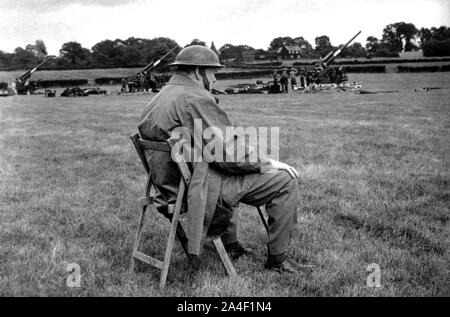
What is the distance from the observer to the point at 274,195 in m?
4.06

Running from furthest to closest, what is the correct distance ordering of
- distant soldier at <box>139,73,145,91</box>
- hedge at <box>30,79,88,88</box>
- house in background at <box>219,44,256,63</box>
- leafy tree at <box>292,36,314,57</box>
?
1. leafy tree at <box>292,36,314,57</box>
2. house in background at <box>219,44,256,63</box>
3. hedge at <box>30,79,88,88</box>
4. distant soldier at <box>139,73,145,91</box>

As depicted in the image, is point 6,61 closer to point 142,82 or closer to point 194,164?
point 142,82

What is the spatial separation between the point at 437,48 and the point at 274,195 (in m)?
60.0

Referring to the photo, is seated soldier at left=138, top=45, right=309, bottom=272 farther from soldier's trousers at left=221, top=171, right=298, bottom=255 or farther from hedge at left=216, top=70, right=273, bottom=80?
hedge at left=216, top=70, right=273, bottom=80

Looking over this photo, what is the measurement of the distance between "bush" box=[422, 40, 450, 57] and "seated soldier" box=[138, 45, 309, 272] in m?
55.7

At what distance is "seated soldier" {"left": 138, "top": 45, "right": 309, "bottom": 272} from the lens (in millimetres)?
3779

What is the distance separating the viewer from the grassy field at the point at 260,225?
3.94 metres

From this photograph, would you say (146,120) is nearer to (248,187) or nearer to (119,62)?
(248,187)

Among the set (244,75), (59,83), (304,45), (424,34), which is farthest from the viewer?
(304,45)

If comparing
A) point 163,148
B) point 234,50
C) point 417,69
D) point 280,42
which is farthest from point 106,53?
point 163,148

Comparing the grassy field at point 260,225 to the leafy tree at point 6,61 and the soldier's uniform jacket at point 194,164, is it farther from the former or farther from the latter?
the leafy tree at point 6,61

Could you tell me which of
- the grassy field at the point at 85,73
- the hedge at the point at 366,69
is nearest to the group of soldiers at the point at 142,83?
the grassy field at the point at 85,73

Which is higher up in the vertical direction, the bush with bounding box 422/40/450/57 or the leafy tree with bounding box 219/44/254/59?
the leafy tree with bounding box 219/44/254/59

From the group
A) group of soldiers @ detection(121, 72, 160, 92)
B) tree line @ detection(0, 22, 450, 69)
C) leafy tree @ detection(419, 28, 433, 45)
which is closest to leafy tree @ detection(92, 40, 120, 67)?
tree line @ detection(0, 22, 450, 69)
